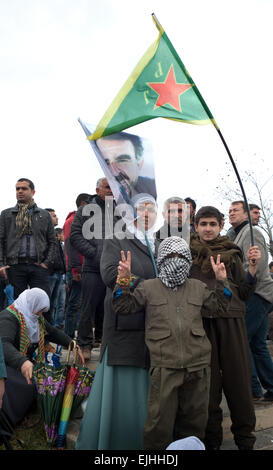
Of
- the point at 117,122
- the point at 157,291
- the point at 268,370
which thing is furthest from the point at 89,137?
the point at 268,370

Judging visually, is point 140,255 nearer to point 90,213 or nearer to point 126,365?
point 126,365

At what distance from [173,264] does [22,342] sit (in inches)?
70.4

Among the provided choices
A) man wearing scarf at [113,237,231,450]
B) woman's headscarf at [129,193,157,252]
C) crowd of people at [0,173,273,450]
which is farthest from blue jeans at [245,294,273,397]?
woman's headscarf at [129,193,157,252]

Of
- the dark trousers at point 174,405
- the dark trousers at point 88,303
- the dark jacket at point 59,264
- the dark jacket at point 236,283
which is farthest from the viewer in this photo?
the dark jacket at point 59,264

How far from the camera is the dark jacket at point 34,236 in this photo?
4973 millimetres

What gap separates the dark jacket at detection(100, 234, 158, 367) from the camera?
280 centimetres

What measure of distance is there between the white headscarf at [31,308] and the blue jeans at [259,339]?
1941mm

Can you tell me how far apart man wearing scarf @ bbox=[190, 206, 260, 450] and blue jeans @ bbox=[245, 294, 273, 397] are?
1.00m

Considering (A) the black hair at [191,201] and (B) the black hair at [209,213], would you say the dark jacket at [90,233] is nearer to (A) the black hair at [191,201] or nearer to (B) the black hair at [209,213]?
(A) the black hair at [191,201]

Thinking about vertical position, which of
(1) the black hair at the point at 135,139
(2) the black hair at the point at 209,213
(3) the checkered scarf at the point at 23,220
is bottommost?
(2) the black hair at the point at 209,213

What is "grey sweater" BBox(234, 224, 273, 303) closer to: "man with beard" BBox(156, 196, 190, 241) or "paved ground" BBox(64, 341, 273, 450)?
"man with beard" BBox(156, 196, 190, 241)

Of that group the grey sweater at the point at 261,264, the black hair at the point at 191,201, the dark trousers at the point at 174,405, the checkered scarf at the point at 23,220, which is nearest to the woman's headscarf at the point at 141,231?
the dark trousers at the point at 174,405

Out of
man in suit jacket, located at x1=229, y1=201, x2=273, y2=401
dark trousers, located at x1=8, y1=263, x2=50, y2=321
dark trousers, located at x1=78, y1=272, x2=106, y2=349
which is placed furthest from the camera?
dark trousers, located at x1=8, y1=263, x2=50, y2=321
